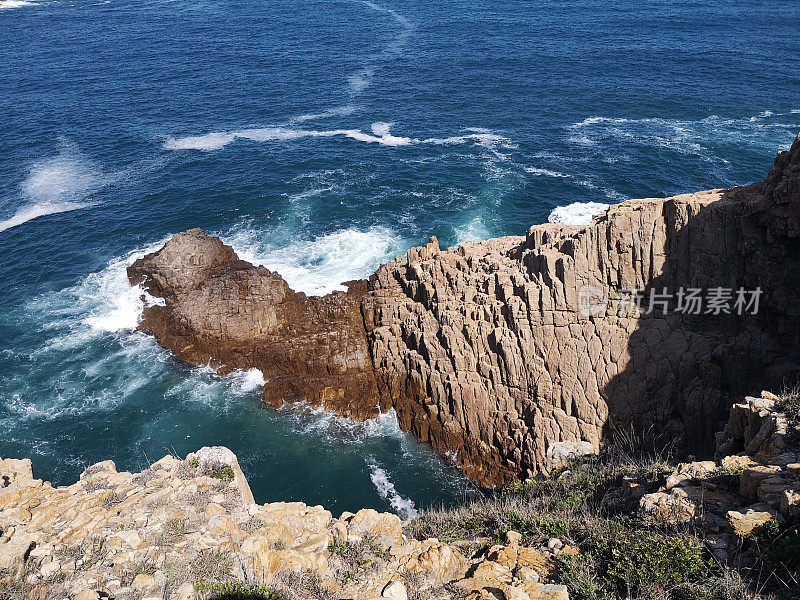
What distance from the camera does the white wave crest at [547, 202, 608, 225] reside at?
59312 mm

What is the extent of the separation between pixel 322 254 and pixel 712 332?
35.4 m

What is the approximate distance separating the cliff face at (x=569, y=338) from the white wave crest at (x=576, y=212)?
1740 centimetres

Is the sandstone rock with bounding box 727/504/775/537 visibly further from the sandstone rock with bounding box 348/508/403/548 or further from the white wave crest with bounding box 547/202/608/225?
the white wave crest with bounding box 547/202/608/225

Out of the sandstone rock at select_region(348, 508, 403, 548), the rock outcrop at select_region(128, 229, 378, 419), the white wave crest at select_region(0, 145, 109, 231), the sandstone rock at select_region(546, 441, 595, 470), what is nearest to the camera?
the sandstone rock at select_region(348, 508, 403, 548)

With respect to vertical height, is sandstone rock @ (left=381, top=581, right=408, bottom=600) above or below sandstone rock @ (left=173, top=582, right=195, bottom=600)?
above

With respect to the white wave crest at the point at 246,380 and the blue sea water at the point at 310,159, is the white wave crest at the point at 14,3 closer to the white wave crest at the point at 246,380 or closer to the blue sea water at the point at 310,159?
the blue sea water at the point at 310,159

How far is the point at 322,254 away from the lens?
57062 mm

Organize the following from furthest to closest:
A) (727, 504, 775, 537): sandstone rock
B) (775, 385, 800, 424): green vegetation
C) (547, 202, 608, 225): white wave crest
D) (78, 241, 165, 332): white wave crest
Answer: (547, 202, 608, 225): white wave crest, (78, 241, 165, 332): white wave crest, (775, 385, 800, 424): green vegetation, (727, 504, 775, 537): sandstone rock

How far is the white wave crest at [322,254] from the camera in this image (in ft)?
175

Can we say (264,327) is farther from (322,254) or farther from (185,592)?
(185,592)

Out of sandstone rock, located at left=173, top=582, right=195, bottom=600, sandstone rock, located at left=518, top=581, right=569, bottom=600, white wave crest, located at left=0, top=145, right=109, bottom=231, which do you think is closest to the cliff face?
sandstone rock, located at left=518, top=581, right=569, bottom=600

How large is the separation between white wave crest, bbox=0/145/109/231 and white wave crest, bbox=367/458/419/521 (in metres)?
50.5

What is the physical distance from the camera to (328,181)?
2741 inches

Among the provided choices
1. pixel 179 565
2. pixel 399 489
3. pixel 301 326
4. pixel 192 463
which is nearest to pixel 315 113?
pixel 301 326
